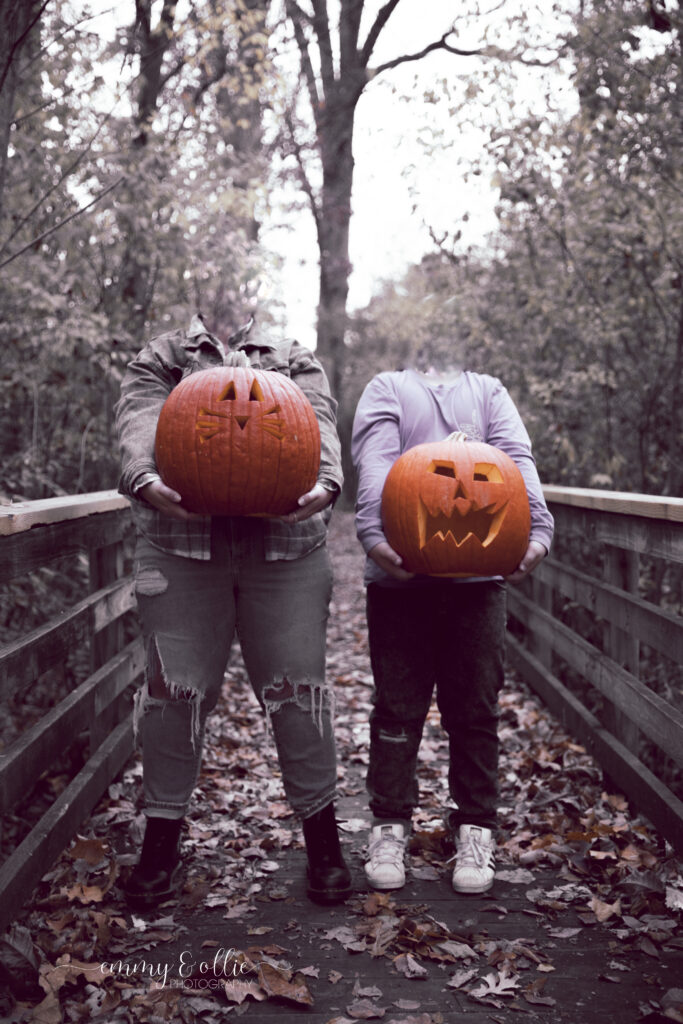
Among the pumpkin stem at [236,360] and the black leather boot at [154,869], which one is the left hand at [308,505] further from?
the black leather boot at [154,869]

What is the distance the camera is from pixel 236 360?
2.90 m

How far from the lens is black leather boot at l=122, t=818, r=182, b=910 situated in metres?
2.93

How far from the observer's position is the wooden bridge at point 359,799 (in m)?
2.52

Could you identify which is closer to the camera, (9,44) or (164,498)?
(164,498)

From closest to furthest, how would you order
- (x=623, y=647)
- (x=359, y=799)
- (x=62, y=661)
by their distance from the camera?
(x=62, y=661) < (x=623, y=647) < (x=359, y=799)

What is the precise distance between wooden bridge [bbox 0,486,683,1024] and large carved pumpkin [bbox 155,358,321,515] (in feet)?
1.65

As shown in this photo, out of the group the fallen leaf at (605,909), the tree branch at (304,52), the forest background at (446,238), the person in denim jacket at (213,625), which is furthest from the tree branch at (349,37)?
the fallen leaf at (605,909)

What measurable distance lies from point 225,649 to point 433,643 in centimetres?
73

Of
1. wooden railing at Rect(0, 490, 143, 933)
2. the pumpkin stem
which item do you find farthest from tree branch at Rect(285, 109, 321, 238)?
the pumpkin stem

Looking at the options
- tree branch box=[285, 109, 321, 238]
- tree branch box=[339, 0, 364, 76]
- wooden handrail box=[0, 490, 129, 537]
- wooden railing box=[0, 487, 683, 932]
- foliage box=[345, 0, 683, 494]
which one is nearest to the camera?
wooden handrail box=[0, 490, 129, 537]

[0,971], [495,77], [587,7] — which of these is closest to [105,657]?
[0,971]

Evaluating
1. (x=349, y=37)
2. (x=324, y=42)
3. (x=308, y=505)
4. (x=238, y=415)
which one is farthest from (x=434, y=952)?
(x=324, y=42)

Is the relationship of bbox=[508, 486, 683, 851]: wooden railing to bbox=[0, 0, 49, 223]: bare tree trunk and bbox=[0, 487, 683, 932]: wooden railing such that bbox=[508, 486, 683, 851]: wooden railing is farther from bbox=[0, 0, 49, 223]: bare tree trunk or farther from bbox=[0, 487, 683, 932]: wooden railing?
bbox=[0, 0, 49, 223]: bare tree trunk

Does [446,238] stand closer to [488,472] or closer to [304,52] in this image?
[488,472]
